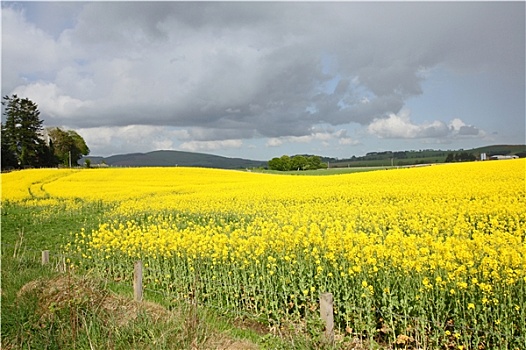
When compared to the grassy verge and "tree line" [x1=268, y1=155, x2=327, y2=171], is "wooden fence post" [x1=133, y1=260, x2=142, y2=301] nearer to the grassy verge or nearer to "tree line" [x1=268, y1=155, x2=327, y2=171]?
the grassy verge

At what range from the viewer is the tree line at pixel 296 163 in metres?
85.5

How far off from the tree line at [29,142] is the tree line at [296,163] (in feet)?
131

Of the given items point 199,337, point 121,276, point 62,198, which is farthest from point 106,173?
point 199,337

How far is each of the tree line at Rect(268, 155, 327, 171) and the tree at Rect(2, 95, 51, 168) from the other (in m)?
43.2

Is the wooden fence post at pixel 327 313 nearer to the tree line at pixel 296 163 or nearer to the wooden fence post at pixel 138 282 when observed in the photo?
the wooden fence post at pixel 138 282

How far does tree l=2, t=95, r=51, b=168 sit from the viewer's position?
6838 cm

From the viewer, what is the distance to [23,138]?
71.2 m

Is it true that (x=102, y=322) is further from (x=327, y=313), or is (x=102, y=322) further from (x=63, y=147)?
(x=63, y=147)

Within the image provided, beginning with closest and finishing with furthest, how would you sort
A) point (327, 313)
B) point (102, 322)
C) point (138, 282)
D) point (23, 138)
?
1. point (327, 313)
2. point (102, 322)
3. point (138, 282)
4. point (23, 138)

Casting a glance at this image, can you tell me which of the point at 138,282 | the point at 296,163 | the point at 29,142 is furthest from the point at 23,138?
the point at 138,282

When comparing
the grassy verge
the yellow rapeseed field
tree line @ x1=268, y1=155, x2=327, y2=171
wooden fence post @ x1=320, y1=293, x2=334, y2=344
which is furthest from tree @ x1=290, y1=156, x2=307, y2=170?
wooden fence post @ x1=320, y1=293, x2=334, y2=344

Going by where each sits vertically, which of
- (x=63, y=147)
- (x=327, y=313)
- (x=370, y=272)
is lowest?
(x=327, y=313)

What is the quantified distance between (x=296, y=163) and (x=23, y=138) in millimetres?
49882

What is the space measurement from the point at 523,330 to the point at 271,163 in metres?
85.4
